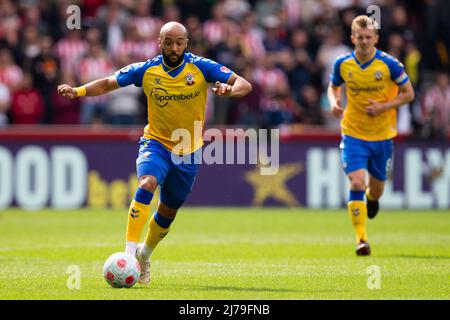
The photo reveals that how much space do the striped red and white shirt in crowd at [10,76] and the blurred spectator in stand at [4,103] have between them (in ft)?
0.53

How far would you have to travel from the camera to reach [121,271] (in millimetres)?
9586

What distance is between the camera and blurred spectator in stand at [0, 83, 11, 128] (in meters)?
21.7

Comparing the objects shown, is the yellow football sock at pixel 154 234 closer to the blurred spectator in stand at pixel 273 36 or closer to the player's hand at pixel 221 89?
the player's hand at pixel 221 89

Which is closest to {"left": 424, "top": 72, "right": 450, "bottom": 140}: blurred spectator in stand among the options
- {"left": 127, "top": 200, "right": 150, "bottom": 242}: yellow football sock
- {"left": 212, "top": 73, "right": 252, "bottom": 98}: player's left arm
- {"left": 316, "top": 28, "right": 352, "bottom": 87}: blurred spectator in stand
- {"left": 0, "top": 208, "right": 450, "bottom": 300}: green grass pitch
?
{"left": 316, "top": 28, "right": 352, "bottom": 87}: blurred spectator in stand

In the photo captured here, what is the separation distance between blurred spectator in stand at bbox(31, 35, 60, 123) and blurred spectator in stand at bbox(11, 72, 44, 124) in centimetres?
18

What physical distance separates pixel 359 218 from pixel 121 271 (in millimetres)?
4614

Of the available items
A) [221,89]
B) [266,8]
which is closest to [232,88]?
[221,89]

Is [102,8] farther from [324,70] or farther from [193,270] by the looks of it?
[193,270]

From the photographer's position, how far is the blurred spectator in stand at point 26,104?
850 inches

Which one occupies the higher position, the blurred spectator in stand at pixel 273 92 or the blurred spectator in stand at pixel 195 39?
the blurred spectator in stand at pixel 195 39

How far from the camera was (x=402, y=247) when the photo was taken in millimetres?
14250

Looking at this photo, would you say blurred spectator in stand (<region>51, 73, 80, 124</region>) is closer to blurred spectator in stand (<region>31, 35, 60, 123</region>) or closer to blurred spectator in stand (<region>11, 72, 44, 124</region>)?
blurred spectator in stand (<region>31, 35, 60, 123</region>)

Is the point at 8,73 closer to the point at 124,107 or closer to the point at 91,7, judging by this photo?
the point at 124,107

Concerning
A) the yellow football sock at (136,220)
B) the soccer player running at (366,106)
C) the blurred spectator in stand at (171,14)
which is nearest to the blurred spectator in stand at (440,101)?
the blurred spectator in stand at (171,14)
